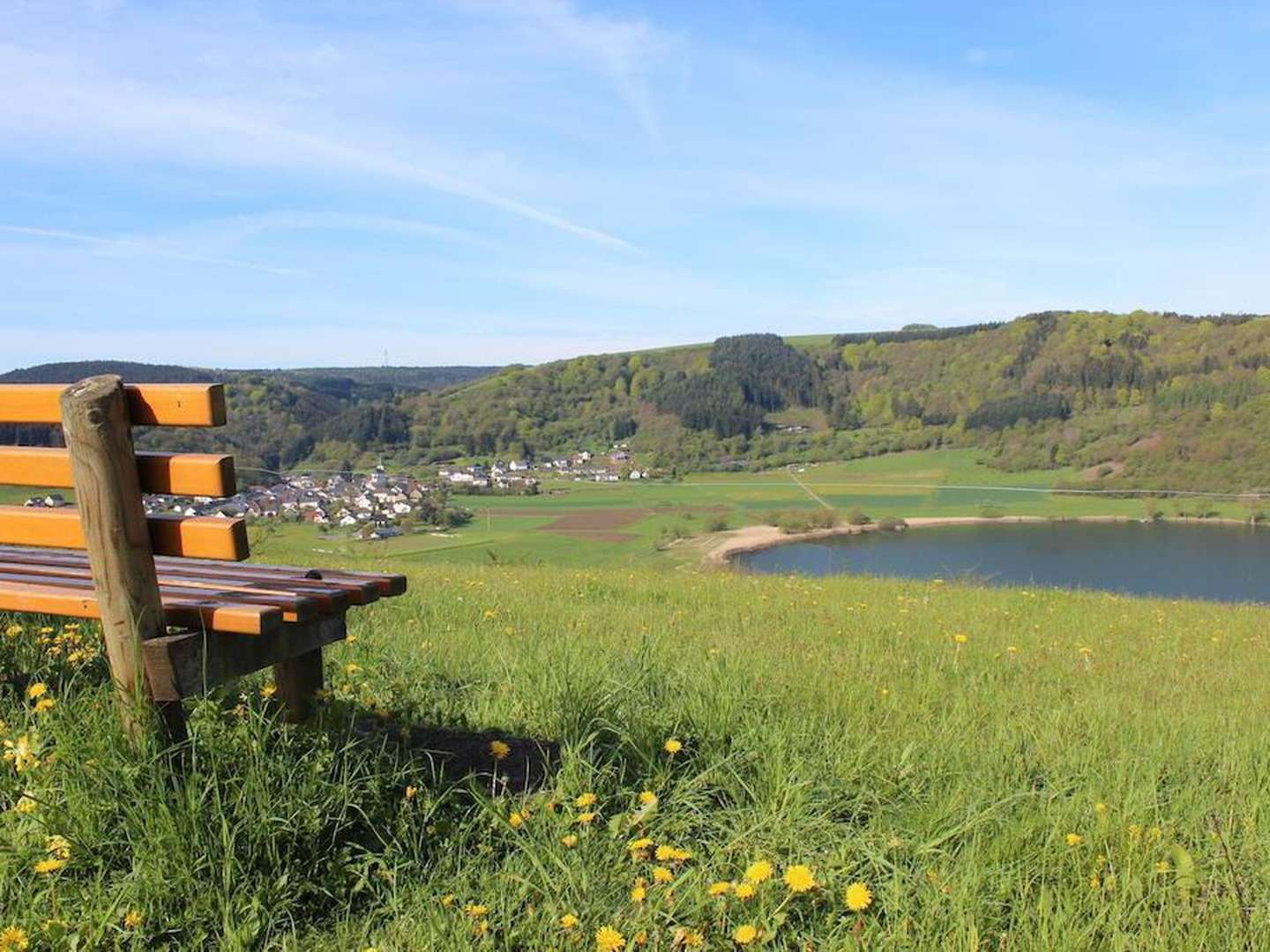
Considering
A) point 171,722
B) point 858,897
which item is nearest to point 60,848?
point 171,722

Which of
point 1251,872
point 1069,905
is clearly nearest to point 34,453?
point 1069,905

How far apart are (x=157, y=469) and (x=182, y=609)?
40 centimetres

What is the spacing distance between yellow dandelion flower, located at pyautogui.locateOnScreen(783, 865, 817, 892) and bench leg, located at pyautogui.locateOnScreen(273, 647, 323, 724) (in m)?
1.68

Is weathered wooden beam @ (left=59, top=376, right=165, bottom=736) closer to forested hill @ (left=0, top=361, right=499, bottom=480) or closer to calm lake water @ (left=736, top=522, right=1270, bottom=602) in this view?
calm lake water @ (left=736, top=522, right=1270, bottom=602)

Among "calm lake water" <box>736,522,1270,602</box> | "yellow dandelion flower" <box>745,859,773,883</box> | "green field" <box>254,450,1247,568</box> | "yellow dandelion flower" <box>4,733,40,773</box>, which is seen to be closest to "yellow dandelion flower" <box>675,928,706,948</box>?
"yellow dandelion flower" <box>745,859,773,883</box>

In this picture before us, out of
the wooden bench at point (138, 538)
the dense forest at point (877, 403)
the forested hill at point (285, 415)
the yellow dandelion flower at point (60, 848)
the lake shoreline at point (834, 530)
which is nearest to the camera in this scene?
the yellow dandelion flower at point (60, 848)

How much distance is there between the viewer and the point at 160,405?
2.41m

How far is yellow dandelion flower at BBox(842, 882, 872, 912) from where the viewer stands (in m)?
2.07

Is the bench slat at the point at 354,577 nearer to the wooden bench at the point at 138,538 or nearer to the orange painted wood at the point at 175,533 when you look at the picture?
the wooden bench at the point at 138,538

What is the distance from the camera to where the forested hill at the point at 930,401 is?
208 feet

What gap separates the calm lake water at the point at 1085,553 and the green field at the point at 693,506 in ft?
12.6

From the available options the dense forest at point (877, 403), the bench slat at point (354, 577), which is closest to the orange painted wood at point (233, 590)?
the bench slat at point (354, 577)

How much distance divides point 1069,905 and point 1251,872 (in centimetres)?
74

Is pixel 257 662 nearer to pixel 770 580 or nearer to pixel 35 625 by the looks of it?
pixel 35 625
